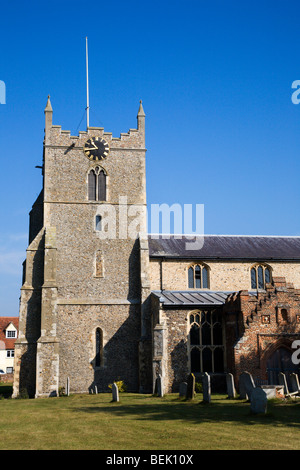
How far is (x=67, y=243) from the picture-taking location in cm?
2992

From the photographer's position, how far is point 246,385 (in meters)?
18.6

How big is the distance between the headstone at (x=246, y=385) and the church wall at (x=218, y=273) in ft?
39.9

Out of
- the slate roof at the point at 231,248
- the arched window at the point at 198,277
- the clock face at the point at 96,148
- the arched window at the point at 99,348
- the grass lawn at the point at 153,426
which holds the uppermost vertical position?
the clock face at the point at 96,148

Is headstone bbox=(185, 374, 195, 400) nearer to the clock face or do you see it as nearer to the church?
the church

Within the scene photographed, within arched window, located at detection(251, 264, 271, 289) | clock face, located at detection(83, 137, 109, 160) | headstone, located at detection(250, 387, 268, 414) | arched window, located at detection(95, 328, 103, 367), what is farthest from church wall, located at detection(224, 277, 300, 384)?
clock face, located at detection(83, 137, 109, 160)

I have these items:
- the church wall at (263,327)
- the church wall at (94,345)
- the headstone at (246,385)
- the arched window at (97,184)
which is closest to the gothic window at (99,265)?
the church wall at (94,345)

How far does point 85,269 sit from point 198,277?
24.5ft

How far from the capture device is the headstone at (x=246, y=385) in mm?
18344

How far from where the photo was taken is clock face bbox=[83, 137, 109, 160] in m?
31.4

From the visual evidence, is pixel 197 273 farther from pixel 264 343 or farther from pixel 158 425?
pixel 158 425

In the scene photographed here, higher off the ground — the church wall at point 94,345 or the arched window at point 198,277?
the arched window at point 198,277

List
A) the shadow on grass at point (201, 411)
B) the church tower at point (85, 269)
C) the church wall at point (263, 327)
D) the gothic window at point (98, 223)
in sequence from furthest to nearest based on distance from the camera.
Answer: the gothic window at point (98, 223) < the church tower at point (85, 269) < the church wall at point (263, 327) < the shadow on grass at point (201, 411)

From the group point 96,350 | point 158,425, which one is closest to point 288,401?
point 158,425

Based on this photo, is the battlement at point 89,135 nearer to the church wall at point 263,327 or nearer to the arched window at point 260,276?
the arched window at point 260,276
